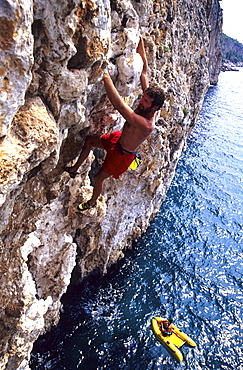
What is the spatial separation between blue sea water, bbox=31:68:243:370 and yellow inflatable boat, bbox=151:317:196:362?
13.2 inches

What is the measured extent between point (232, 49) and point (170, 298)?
212773 millimetres

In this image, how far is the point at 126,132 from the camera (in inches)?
259

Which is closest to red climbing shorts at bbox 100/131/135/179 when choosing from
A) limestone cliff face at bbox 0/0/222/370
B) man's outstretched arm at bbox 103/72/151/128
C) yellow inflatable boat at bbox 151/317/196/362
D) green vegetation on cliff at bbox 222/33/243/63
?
limestone cliff face at bbox 0/0/222/370

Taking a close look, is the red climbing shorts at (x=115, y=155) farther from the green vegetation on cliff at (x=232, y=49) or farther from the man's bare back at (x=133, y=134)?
the green vegetation on cliff at (x=232, y=49)

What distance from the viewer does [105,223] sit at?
47.4ft

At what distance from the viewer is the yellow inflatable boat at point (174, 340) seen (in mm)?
13013

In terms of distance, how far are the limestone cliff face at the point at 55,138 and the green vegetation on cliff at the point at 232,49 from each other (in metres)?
176

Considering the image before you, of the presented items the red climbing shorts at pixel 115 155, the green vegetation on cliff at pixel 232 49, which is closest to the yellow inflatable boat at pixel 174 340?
the red climbing shorts at pixel 115 155

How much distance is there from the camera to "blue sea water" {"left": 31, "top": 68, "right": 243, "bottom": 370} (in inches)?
504

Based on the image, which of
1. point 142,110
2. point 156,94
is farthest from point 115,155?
point 156,94

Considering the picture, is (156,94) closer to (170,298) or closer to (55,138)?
(55,138)

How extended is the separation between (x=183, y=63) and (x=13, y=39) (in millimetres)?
23402

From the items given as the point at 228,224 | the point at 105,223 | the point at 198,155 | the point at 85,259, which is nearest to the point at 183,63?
the point at 198,155

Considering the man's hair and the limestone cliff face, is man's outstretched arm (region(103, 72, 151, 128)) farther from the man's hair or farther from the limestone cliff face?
the man's hair
